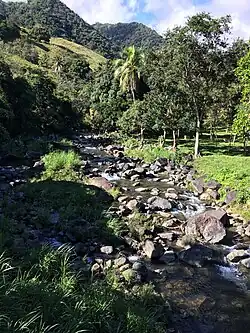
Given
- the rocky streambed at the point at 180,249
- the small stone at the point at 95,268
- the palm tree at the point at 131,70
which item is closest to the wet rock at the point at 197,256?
the rocky streambed at the point at 180,249

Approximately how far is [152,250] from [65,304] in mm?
Answer: 7330

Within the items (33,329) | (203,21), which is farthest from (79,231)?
(203,21)

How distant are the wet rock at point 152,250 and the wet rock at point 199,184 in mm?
9877

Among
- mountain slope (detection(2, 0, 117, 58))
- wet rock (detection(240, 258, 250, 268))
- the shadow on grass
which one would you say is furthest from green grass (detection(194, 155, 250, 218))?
mountain slope (detection(2, 0, 117, 58))

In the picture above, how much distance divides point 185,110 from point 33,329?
34969 millimetres

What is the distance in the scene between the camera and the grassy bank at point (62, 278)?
7.39 meters

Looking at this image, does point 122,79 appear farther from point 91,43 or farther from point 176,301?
point 91,43

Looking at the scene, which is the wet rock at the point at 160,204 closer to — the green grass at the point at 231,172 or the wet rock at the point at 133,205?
the wet rock at the point at 133,205

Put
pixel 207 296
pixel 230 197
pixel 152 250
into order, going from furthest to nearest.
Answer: pixel 230 197, pixel 152 250, pixel 207 296

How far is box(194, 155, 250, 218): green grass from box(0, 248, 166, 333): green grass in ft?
36.4

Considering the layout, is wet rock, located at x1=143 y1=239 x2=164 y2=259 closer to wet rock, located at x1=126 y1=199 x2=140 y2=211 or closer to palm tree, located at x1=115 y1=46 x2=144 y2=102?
wet rock, located at x1=126 y1=199 x2=140 y2=211

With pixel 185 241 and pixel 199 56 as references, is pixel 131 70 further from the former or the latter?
pixel 185 241

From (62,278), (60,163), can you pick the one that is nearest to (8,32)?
(60,163)

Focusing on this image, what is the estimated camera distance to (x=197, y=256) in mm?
14711
